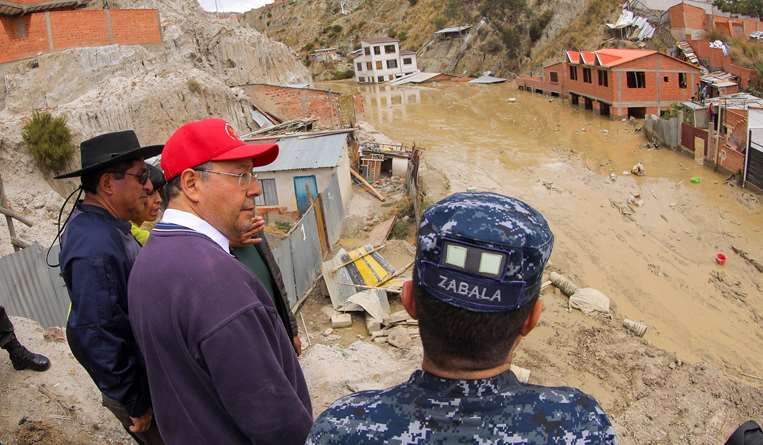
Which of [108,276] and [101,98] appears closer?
[108,276]

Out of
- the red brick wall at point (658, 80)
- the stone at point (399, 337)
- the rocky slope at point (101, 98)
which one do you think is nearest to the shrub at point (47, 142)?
the rocky slope at point (101, 98)

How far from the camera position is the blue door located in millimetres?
14703

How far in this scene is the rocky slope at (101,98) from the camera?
13.2 metres

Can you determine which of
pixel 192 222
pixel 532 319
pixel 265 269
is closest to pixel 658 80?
pixel 265 269

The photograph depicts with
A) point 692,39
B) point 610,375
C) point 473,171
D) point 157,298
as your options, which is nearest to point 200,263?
point 157,298

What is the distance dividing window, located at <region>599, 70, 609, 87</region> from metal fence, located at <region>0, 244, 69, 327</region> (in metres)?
29.1

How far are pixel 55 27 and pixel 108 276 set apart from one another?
900 inches

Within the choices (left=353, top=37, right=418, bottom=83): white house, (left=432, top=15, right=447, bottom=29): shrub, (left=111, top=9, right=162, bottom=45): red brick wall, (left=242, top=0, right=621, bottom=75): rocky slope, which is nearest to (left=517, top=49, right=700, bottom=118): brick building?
(left=242, top=0, right=621, bottom=75): rocky slope

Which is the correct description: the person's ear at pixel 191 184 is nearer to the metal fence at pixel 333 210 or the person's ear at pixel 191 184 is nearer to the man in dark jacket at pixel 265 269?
the man in dark jacket at pixel 265 269

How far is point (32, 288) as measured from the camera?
293 inches

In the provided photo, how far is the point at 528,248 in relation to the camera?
1355 mm

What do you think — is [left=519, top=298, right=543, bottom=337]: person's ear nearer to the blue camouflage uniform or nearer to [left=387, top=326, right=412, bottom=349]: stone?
the blue camouflage uniform

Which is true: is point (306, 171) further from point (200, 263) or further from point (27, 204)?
point (200, 263)

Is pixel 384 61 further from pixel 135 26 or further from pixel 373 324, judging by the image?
pixel 373 324
